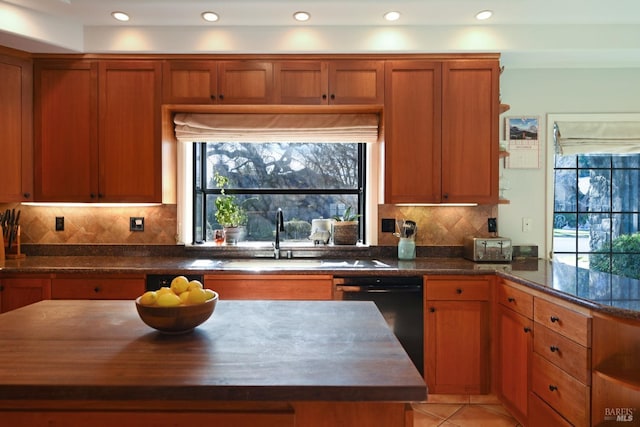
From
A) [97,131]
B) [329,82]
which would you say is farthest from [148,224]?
[329,82]

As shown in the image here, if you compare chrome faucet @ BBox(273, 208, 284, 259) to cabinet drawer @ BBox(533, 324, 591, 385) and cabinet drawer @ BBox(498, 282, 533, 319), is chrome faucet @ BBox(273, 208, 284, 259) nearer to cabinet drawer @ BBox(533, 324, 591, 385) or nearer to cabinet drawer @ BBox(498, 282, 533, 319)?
cabinet drawer @ BBox(498, 282, 533, 319)

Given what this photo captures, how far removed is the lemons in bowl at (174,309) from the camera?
1.20 m

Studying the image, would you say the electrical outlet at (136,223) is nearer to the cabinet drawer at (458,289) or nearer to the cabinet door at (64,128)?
the cabinet door at (64,128)

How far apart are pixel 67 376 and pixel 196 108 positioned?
2.45 metres

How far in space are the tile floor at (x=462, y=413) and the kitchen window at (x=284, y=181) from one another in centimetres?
147

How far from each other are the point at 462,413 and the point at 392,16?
9.15ft

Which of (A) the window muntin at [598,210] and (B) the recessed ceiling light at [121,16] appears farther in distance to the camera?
(A) the window muntin at [598,210]

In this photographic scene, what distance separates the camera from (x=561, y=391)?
1.91 m

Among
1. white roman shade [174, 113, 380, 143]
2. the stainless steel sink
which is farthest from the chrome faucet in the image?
white roman shade [174, 113, 380, 143]

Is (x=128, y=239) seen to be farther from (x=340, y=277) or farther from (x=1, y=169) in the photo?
(x=340, y=277)

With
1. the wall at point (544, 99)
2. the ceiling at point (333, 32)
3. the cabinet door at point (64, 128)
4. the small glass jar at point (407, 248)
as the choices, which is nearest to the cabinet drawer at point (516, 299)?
the small glass jar at point (407, 248)

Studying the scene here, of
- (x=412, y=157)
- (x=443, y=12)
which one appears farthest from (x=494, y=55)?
(x=412, y=157)

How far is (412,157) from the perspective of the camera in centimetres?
288

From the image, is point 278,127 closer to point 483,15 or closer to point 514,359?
point 483,15
